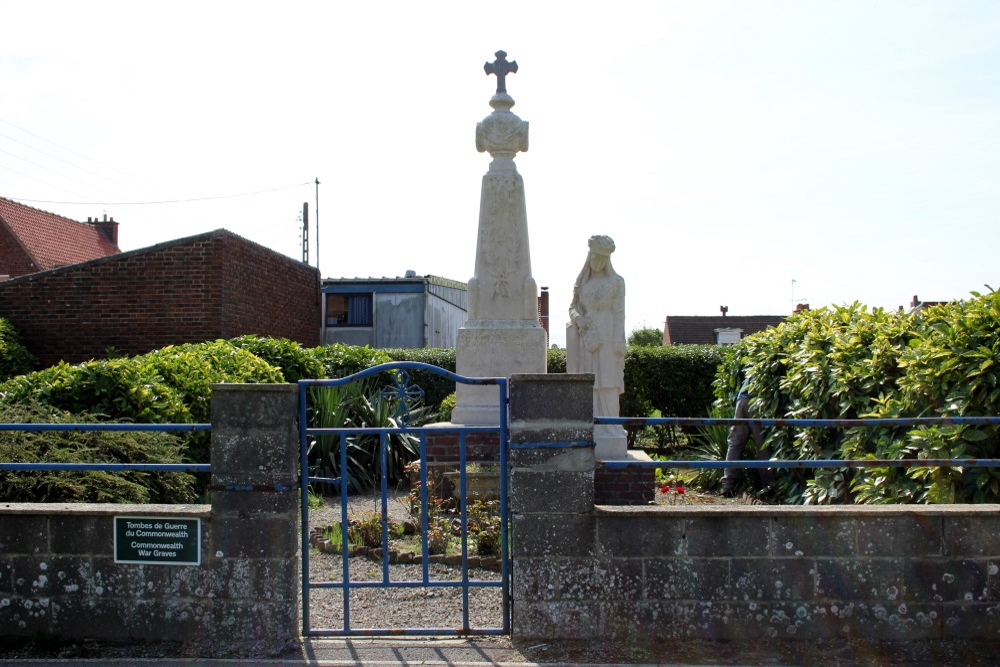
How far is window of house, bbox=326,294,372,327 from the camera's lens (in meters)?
24.4

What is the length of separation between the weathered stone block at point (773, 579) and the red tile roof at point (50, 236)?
82.4ft

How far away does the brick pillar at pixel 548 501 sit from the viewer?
14.4ft

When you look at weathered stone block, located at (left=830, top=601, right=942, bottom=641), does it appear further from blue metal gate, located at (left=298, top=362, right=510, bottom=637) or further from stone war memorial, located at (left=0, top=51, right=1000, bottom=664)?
blue metal gate, located at (left=298, top=362, right=510, bottom=637)

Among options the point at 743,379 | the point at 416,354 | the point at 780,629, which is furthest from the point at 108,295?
the point at 780,629

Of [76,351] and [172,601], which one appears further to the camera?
[76,351]

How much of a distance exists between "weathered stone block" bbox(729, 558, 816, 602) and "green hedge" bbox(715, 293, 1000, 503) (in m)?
1.57

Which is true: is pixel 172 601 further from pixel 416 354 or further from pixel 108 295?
pixel 416 354

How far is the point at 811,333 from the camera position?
8797 mm

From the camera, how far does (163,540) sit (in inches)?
172

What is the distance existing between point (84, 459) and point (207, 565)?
2033 millimetres

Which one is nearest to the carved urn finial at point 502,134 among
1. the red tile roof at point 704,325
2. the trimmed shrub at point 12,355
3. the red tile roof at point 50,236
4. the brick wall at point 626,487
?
the brick wall at point 626,487

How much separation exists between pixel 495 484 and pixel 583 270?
2333 millimetres

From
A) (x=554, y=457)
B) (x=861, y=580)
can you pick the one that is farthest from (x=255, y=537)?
Answer: (x=861, y=580)

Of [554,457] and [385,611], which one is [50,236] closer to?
[385,611]
